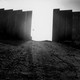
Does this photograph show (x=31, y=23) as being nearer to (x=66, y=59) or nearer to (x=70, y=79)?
(x=66, y=59)

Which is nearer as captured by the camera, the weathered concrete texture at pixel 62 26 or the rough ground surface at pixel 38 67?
the rough ground surface at pixel 38 67

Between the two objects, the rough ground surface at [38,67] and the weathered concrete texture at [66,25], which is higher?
the weathered concrete texture at [66,25]

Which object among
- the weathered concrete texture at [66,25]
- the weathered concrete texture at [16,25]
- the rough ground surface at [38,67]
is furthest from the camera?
the weathered concrete texture at [16,25]

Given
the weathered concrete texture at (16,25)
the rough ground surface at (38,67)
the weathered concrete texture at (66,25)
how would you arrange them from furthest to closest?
the weathered concrete texture at (16,25) → the weathered concrete texture at (66,25) → the rough ground surface at (38,67)

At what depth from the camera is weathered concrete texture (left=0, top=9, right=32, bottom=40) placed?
7922 millimetres

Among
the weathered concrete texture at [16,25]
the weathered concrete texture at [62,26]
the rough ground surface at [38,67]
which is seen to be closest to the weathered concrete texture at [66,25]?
the weathered concrete texture at [62,26]

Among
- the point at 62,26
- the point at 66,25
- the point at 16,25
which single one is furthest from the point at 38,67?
the point at 16,25

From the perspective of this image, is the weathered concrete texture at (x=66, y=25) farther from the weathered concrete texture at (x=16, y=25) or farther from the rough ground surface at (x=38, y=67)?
the rough ground surface at (x=38, y=67)

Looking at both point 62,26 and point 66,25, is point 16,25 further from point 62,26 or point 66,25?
point 66,25

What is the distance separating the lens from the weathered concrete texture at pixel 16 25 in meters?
7.92

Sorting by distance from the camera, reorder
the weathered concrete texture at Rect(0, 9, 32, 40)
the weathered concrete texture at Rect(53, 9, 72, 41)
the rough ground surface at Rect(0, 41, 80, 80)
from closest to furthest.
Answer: the rough ground surface at Rect(0, 41, 80, 80)
the weathered concrete texture at Rect(53, 9, 72, 41)
the weathered concrete texture at Rect(0, 9, 32, 40)

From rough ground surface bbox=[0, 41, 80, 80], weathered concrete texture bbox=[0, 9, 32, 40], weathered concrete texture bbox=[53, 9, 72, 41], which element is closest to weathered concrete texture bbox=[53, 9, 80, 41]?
weathered concrete texture bbox=[53, 9, 72, 41]

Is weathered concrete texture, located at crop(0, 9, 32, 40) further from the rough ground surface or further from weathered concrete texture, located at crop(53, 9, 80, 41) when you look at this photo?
the rough ground surface

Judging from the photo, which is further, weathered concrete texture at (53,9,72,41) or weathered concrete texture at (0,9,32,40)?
weathered concrete texture at (0,9,32,40)
